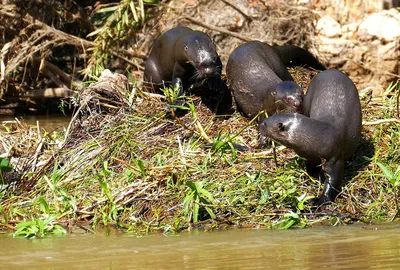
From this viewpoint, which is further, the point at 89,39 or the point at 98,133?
the point at 89,39

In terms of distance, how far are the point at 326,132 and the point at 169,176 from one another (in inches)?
41.4

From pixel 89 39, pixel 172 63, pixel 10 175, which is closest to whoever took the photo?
pixel 10 175

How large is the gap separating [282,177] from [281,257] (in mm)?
1407

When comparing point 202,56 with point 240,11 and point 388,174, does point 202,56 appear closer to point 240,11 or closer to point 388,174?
point 388,174

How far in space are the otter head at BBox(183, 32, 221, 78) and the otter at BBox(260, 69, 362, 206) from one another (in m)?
1.31

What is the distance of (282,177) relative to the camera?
586 cm

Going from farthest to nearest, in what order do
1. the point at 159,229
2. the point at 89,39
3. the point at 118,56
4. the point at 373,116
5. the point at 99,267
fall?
the point at 89,39 < the point at 118,56 < the point at 373,116 < the point at 159,229 < the point at 99,267

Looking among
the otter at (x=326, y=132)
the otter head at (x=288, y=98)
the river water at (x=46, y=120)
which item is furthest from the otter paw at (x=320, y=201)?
the river water at (x=46, y=120)

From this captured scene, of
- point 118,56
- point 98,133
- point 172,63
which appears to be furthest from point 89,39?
point 98,133

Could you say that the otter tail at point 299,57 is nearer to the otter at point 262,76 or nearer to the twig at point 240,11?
the otter at point 262,76

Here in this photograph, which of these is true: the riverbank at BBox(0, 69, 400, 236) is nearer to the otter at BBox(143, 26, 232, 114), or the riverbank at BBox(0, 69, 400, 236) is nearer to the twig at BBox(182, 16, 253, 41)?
the otter at BBox(143, 26, 232, 114)

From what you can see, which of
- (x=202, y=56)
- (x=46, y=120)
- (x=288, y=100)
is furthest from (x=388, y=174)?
→ (x=46, y=120)

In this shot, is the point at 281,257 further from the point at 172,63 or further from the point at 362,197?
the point at 172,63

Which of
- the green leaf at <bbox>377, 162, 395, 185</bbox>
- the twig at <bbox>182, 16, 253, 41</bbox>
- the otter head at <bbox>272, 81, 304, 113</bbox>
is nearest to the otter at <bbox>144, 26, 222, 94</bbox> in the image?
the otter head at <bbox>272, 81, 304, 113</bbox>
